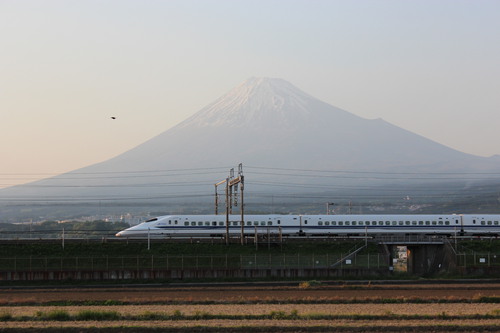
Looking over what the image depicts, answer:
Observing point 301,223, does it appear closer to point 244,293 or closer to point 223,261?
point 223,261

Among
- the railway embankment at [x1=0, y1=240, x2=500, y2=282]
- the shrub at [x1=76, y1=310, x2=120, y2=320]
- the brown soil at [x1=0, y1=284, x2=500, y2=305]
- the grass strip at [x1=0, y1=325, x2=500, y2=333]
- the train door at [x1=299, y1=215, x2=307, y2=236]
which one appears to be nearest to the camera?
the grass strip at [x1=0, y1=325, x2=500, y2=333]

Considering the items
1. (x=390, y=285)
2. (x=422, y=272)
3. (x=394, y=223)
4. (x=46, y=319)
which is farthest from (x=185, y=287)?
(x=394, y=223)

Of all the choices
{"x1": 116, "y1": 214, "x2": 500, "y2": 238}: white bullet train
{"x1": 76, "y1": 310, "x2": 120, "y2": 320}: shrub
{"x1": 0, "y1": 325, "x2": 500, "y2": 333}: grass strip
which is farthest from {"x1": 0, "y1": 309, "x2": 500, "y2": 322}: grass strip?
{"x1": 116, "y1": 214, "x2": 500, "y2": 238}: white bullet train

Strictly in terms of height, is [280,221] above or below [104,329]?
above

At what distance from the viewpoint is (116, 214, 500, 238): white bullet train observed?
266 feet

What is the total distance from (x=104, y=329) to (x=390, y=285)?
25.4 m

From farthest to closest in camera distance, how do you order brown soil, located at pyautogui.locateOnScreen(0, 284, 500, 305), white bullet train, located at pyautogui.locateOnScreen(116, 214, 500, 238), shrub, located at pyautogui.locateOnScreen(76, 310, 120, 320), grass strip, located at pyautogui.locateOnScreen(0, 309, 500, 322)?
white bullet train, located at pyautogui.locateOnScreen(116, 214, 500, 238) → brown soil, located at pyautogui.locateOnScreen(0, 284, 500, 305) → shrub, located at pyautogui.locateOnScreen(76, 310, 120, 320) → grass strip, located at pyautogui.locateOnScreen(0, 309, 500, 322)

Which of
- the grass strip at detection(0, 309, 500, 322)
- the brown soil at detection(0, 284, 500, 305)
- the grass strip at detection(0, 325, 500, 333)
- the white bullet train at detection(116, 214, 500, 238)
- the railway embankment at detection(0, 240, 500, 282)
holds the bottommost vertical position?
the grass strip at detection(0, 325, 500, 333)

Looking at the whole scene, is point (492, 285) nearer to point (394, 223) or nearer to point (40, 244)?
point (394, 223)

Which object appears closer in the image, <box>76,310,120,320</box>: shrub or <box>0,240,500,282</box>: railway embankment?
<box>76,310,120,320</box>: shrub

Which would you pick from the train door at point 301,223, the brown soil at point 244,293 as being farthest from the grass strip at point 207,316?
the train door at point 301,223

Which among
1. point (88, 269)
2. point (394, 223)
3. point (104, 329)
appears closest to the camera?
point (104, 329)

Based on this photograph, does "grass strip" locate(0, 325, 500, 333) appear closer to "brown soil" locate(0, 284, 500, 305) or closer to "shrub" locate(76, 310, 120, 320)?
"shrub" locate(76, 310, 120, 320)

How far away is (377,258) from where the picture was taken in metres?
64.0
